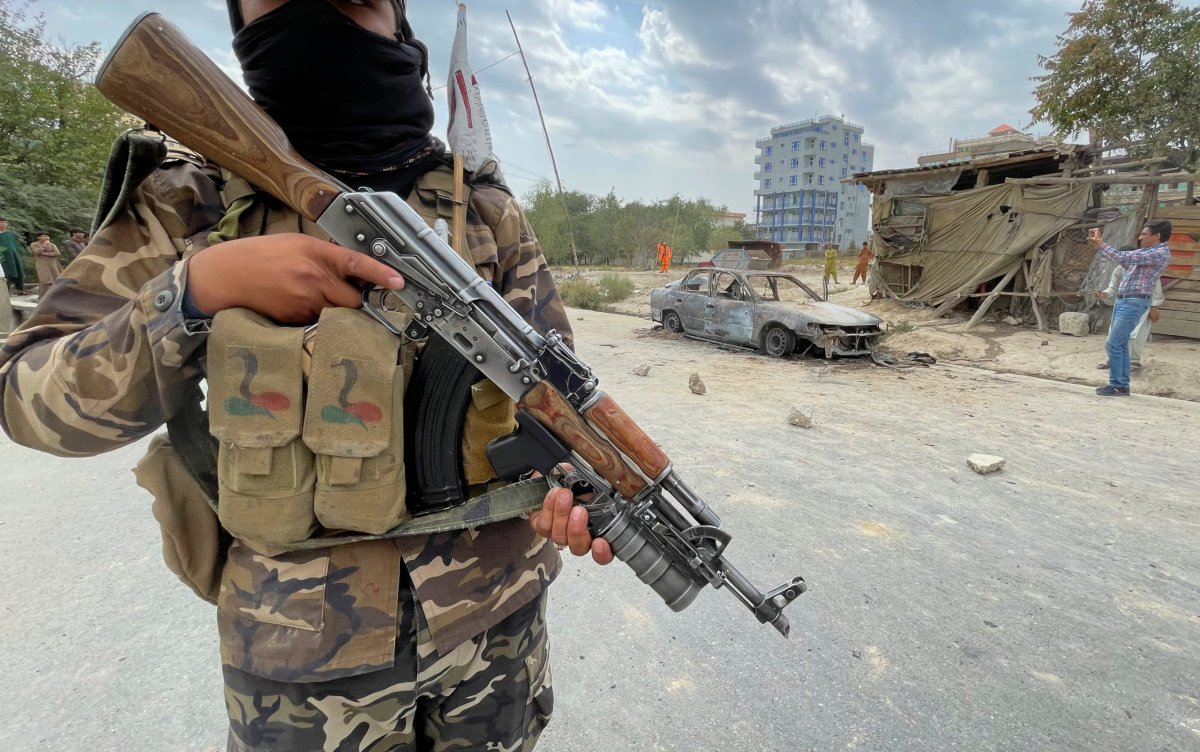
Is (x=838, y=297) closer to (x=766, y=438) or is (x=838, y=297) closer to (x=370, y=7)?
(x=766, y=438)

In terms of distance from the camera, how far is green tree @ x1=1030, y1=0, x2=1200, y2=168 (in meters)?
8.80

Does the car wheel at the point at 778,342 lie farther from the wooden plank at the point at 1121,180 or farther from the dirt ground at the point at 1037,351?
the wooden plank at the point at 1121,180

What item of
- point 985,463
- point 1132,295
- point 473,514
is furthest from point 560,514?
point 1132,295

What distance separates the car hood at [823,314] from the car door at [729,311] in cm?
35

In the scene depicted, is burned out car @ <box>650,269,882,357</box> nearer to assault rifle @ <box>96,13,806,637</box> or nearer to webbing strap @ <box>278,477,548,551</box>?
assault rifle @ <box>96,13,806,637</box>

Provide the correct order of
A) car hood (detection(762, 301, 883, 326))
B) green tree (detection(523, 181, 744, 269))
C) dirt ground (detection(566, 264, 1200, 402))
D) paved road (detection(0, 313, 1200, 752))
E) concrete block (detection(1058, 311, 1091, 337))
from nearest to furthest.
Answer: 1. paved road (detection(0, 313, 1200, 752))
2. dirt ground (detection(566, 264, 1200, 402))
3. car hood (detection(762, 301, 883, 326))
4. concrete block (detection(1058, 311, 1091, 337))
5. green tree (detection(523, 181, 744, 269))

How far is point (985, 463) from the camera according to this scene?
12.9ft

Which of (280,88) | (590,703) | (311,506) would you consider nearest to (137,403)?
(311,506)

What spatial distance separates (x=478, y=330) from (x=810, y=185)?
268ft

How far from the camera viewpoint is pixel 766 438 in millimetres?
4586

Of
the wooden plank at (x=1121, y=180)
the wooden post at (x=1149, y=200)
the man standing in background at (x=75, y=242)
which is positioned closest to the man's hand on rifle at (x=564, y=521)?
the wooden plank at (x=1121, y=180)

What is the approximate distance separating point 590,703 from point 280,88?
1972 mm

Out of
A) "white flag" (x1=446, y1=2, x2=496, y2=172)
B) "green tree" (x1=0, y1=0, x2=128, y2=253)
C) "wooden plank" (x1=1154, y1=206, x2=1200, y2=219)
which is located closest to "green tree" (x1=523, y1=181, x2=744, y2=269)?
"green tree" (x1=0, y1=0, x2=128, y2=253)

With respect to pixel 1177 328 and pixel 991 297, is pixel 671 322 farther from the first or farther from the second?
pixel 1177 328
